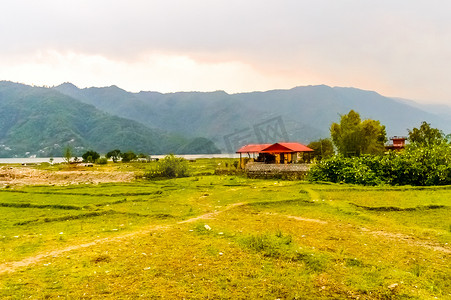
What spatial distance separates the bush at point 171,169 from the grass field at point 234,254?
30586 millimetres

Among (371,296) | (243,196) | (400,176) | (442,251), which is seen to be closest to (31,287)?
(371,296)

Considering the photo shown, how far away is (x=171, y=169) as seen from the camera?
48.2 metres

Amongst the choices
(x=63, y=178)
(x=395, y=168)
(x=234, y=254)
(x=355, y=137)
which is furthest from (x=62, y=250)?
(x=355, y=137)

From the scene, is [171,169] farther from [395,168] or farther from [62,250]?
[62,250]

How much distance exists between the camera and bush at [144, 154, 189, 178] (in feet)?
157

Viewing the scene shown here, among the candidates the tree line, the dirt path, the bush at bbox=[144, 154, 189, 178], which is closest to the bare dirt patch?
the bush at bbox=[144, 154, 189, 178]

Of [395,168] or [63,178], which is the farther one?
[63,178]

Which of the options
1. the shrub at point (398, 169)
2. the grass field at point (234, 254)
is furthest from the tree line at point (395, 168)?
the grass field at point (234, 254)

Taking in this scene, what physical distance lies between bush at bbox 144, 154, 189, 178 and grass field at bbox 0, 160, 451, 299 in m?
30.6

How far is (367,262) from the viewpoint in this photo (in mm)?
8250

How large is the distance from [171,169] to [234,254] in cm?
4026

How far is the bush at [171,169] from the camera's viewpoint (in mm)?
48000

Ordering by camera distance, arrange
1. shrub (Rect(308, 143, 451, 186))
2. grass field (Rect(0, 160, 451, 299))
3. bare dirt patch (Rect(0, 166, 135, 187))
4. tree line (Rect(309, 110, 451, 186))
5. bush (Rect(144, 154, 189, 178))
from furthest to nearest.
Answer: bush (Rect(144, 154, 189, 178)) → bare dirt patch (Rect(0, 166, 135, 187)) → tree line (Rect(309, 110, 451, 186)) → shrub (Rect(308, 143, 451, 186)) → grass field (Rect(0, 160, 451, 299))

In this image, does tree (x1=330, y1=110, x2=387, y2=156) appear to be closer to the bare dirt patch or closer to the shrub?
the shrub
